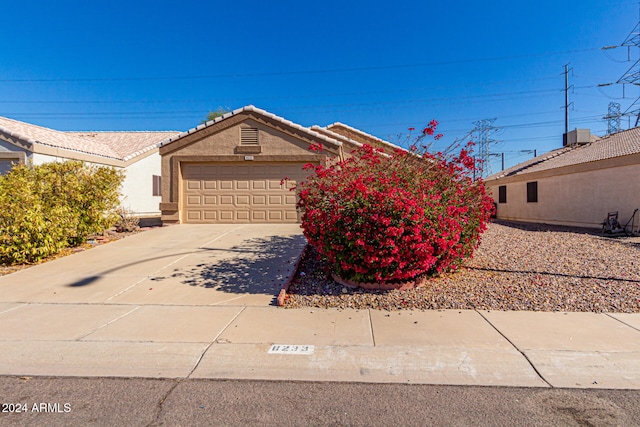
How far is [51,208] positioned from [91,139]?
13793 mm

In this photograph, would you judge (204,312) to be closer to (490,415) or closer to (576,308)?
(490,415)

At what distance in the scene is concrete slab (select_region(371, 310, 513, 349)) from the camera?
430 cm

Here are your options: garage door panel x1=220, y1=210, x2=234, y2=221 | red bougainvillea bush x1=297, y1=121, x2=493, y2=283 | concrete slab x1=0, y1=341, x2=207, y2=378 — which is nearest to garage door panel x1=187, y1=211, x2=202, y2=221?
garage door panel x1=220, y1=210, x2=234, y2=221

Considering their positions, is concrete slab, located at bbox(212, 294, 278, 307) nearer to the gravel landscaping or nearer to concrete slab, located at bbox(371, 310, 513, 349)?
the gravel landscaping

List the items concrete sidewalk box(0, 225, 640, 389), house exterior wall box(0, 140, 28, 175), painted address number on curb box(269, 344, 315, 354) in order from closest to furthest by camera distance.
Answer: concrete sidewalk box(0, 225, 640, 389)
painted address number on curb box(269, 344, 315, 354)
house exterior wall box(0, 140, 28, 175)

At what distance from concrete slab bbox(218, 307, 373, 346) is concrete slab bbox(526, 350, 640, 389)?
1787 millimetres

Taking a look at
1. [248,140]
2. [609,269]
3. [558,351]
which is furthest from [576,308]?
[248,140]

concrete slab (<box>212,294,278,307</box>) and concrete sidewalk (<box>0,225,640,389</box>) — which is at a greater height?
concrete slab (<box>212,294,278,307</box>)

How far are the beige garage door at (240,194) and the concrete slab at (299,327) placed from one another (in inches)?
334

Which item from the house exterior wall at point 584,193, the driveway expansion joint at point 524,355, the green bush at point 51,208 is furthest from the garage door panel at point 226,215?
the driveway expansion joint at point 524,355

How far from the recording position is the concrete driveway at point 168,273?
616 cm

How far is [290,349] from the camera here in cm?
415

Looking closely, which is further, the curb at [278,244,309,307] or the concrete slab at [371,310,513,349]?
the curb at [278,244,309,307]

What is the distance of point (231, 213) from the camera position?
1389cm
